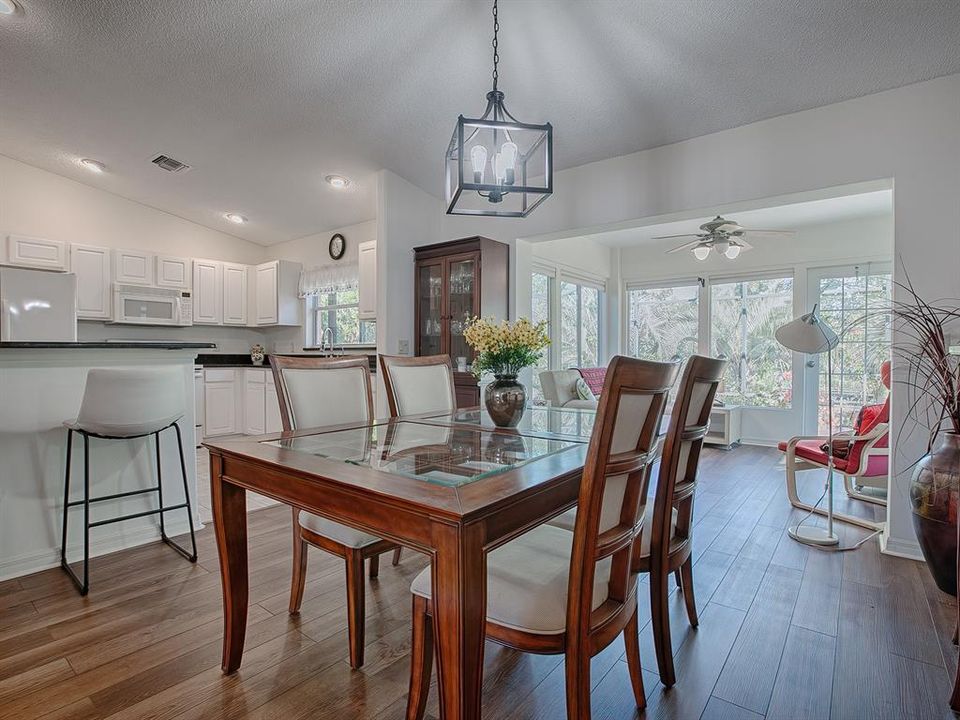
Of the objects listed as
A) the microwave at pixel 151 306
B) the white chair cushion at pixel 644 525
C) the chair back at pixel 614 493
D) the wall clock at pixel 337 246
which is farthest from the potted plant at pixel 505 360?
the microwave at pixel 151 306

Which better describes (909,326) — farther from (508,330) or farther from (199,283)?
(199,283)

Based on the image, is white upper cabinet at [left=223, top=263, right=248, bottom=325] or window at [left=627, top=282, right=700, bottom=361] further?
window at [left=627, top=282, right=700, bottom=361]

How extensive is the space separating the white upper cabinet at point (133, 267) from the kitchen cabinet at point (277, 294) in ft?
3.81

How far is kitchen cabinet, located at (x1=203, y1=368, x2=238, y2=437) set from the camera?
5680mm

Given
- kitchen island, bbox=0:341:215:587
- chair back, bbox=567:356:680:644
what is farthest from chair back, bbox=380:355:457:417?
chair back, bbox=567:356:680:644

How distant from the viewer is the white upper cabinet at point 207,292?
5828 mm

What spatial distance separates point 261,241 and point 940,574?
23.3 feet

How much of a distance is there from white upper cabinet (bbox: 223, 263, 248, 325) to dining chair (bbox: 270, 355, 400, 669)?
182 inches

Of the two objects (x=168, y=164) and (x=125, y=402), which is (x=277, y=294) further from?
(x=125, y=402)

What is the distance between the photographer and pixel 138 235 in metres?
5.55

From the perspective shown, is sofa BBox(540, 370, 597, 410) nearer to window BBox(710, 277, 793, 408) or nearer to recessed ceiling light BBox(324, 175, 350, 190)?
window BBox(710, 277, 793, 408)

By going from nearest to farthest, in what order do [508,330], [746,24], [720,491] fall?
[508,330]
[746,24]
[720,491]

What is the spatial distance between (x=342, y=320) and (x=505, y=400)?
4.42m

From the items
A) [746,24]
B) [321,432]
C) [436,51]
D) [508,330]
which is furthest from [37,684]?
[746,24]
